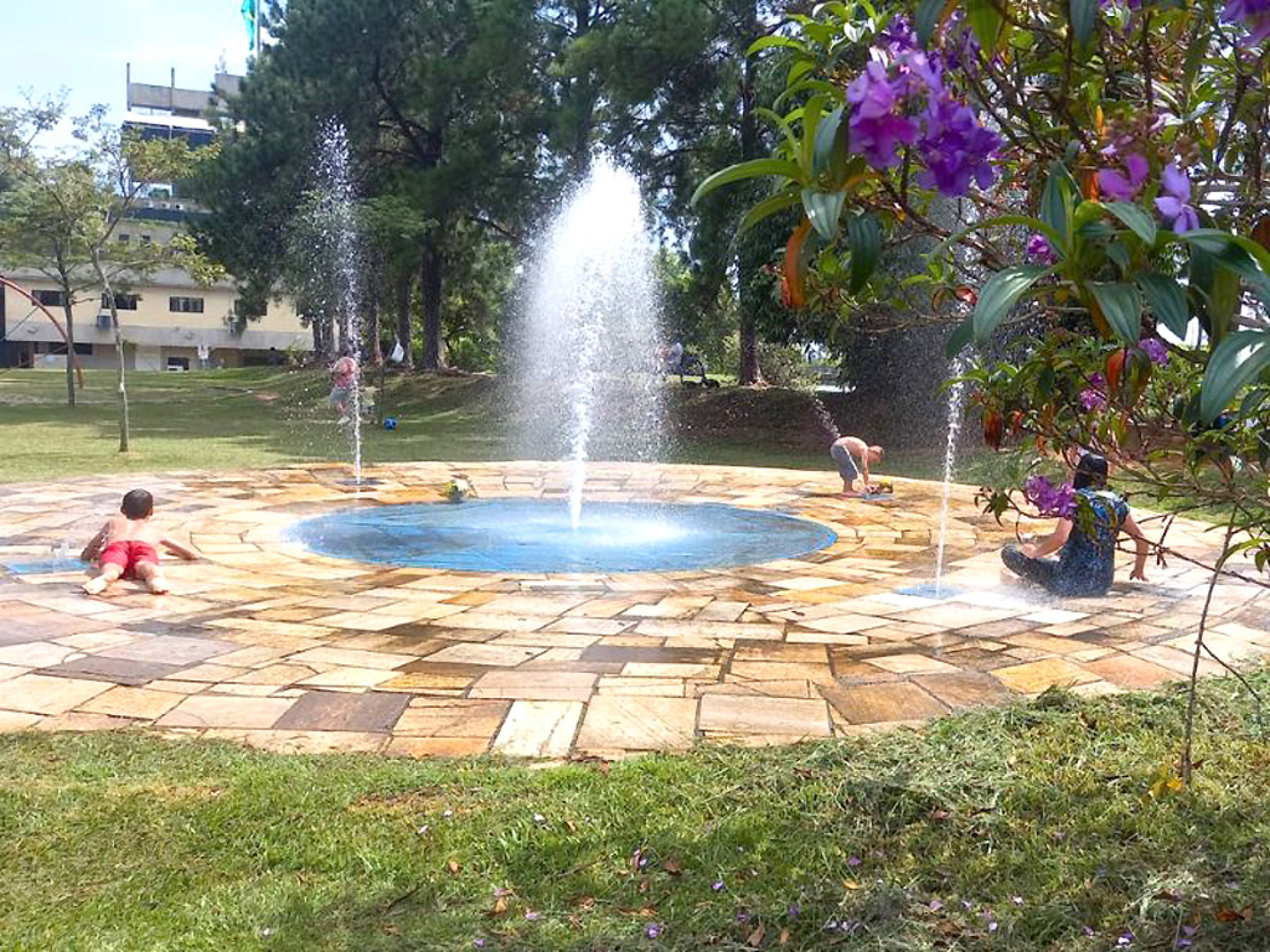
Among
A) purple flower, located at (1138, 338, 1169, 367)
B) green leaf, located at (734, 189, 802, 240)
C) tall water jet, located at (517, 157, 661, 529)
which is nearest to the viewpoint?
green leaf, located at (734, 189, 802, 240)

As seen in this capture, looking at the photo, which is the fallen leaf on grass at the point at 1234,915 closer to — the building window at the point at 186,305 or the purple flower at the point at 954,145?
the purple flower at the point at 954,145

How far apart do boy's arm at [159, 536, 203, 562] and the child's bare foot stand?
584 mm

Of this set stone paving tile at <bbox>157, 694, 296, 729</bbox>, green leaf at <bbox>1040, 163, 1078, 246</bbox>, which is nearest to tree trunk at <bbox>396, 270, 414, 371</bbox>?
stone paving tile at <bbox>157, 694, 296, 729</bbox>

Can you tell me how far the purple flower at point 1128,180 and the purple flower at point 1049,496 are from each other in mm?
1494

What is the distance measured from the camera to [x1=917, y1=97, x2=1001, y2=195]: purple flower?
1.33 meters

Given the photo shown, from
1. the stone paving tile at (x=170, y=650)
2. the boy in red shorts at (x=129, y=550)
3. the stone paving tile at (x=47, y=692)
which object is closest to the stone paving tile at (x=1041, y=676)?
the stone paving tile at (x=170, y=650)

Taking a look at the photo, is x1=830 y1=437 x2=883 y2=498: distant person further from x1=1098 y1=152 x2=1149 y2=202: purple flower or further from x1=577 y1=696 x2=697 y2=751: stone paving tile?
x1=1098 y1=152 x2=1149 y2=202: purple flower

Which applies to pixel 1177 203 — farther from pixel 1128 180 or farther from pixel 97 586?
pixel 97 586

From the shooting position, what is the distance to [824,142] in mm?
1261

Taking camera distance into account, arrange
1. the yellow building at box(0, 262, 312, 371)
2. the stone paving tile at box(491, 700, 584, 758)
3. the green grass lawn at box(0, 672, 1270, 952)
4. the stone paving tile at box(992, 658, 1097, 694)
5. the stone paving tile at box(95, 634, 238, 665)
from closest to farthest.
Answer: the green grass lawn at box(0, 672, 1270, 952), the stone paving tile at box(491, 700, 584, 758), the stone paving tile at box(992, 658, 1097, 694), the stone paving tile at box(95, 634, 238, 665), the yellow building at box(0, 262, 312, 371)

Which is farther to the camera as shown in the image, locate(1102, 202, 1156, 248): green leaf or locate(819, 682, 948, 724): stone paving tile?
locate(819, 682, 948, 724): stone paving tile

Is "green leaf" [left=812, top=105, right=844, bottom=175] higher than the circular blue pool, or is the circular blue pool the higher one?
"green leaf" [left=812, top=105, right=844, bottom=175]

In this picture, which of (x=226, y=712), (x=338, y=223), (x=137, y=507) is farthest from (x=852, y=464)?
(x=338, y=223)

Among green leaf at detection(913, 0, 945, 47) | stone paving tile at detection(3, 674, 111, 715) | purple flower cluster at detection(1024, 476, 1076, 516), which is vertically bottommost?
stone paving tile at detection(3, 674, 111, 715)
